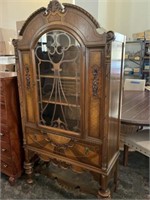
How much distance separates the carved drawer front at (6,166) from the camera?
172 centimetres

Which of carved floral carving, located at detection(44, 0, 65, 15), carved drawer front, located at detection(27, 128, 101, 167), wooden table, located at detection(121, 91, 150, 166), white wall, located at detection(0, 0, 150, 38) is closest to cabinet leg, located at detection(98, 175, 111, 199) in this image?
carved drawer front, located at detection(27, 128, 101, 167)

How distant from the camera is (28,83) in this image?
1.39 metres

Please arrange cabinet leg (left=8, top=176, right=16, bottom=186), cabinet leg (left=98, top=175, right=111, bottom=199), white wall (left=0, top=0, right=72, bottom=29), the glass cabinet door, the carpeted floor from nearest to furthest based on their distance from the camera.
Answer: the glass cabinet door → cabinet leg (left=98, top=175, right=111, bottom=199) → the carpeted floor → cabinet leg (left=8, top=176, right=16, bottom=186) → white wall (left=0, top=0, right=72, bottom=29)

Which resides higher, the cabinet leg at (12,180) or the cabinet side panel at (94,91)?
the cabinet side panel at (94,91)

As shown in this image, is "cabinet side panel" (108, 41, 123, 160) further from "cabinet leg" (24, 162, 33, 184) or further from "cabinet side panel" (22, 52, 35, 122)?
"cabinet leg" (24, 162, 33, 184)

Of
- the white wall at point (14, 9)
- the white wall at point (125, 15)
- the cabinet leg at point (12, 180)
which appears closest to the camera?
the cabinet leg at point (12, 180)

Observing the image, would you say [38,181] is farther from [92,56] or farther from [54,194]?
[92,56]

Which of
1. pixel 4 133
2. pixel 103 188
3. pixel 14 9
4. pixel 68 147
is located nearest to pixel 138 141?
pixel 103 188

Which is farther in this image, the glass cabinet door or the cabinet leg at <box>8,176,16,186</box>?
the cabinet leg at <box>8,176,16,186</box>

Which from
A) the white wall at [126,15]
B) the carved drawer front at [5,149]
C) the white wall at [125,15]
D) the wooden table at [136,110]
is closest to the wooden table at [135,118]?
the wooden table at [136,110]

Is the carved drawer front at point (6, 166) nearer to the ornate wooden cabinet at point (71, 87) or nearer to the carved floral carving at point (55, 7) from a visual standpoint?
the ornate wooden cabinet at point (71, 87)

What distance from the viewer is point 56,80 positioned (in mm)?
1306

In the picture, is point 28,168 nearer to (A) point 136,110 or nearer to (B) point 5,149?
(B) point 5,149

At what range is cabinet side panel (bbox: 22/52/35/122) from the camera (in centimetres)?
134
